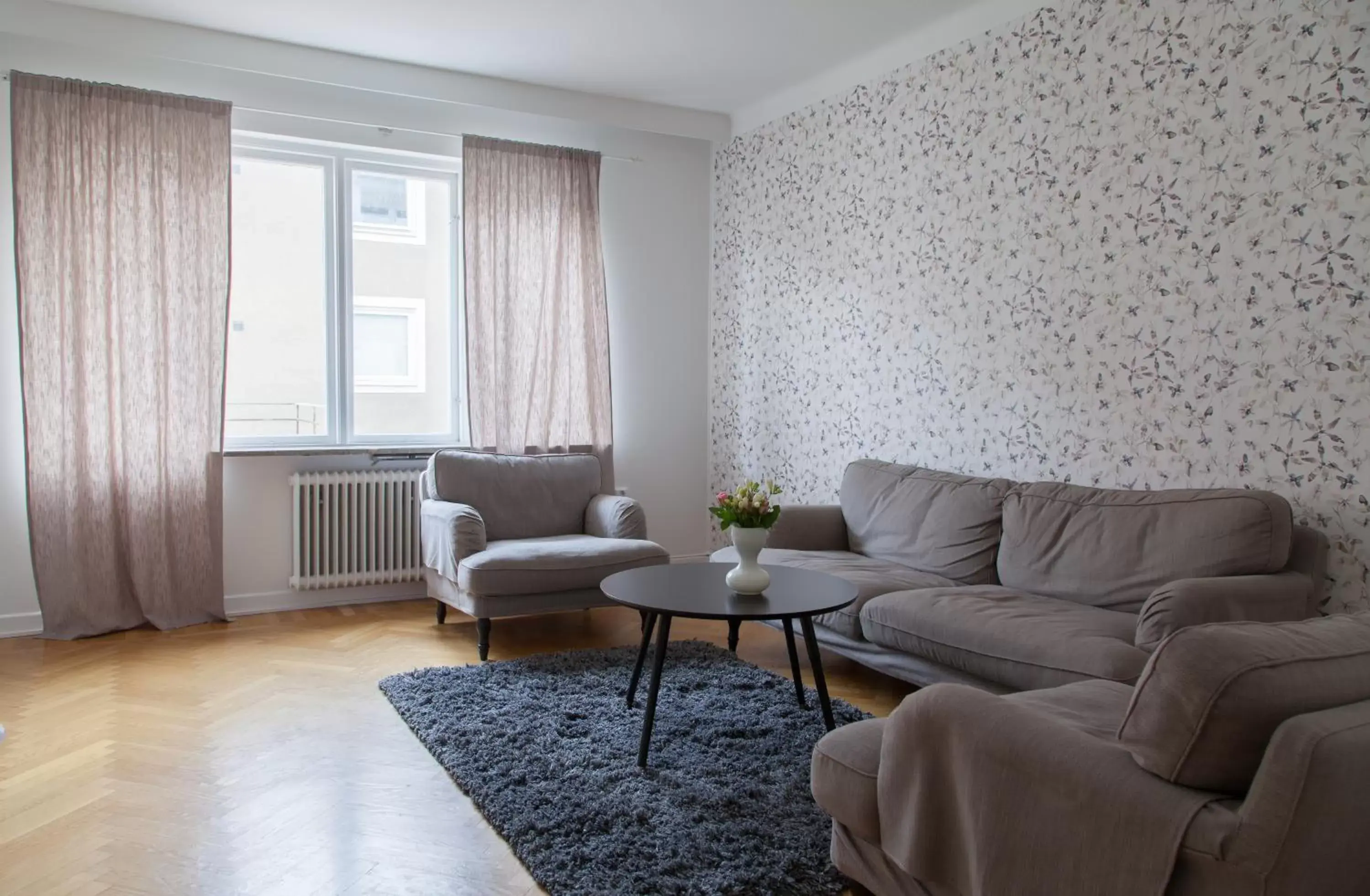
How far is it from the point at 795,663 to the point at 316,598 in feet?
9.45

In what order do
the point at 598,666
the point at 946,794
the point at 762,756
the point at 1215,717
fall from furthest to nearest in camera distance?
the point at 598,666, the point at 762,756, the point at 946,794, the point at 1215,717

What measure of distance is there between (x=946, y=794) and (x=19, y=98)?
466 cm

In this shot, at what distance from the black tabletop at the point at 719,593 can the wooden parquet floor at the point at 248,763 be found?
547 millimetres

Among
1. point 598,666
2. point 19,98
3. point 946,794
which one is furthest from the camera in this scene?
point 19,98

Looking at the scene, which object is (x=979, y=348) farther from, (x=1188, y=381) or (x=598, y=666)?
(x=598, y=666)

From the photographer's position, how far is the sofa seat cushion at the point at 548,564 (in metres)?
3.95

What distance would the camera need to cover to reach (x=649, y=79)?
5043mm

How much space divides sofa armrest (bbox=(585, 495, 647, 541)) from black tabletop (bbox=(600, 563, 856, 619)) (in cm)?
111

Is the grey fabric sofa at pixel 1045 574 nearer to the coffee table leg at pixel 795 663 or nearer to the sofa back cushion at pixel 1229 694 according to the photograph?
the coffee table leg at pixel 795 663

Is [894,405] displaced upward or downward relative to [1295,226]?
downward

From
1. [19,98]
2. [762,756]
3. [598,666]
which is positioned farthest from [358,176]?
[762,756]

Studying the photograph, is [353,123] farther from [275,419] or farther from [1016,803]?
[1016,803]

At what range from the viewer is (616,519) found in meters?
4.68

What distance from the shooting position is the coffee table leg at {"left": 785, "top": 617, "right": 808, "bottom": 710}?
313 centimetres
